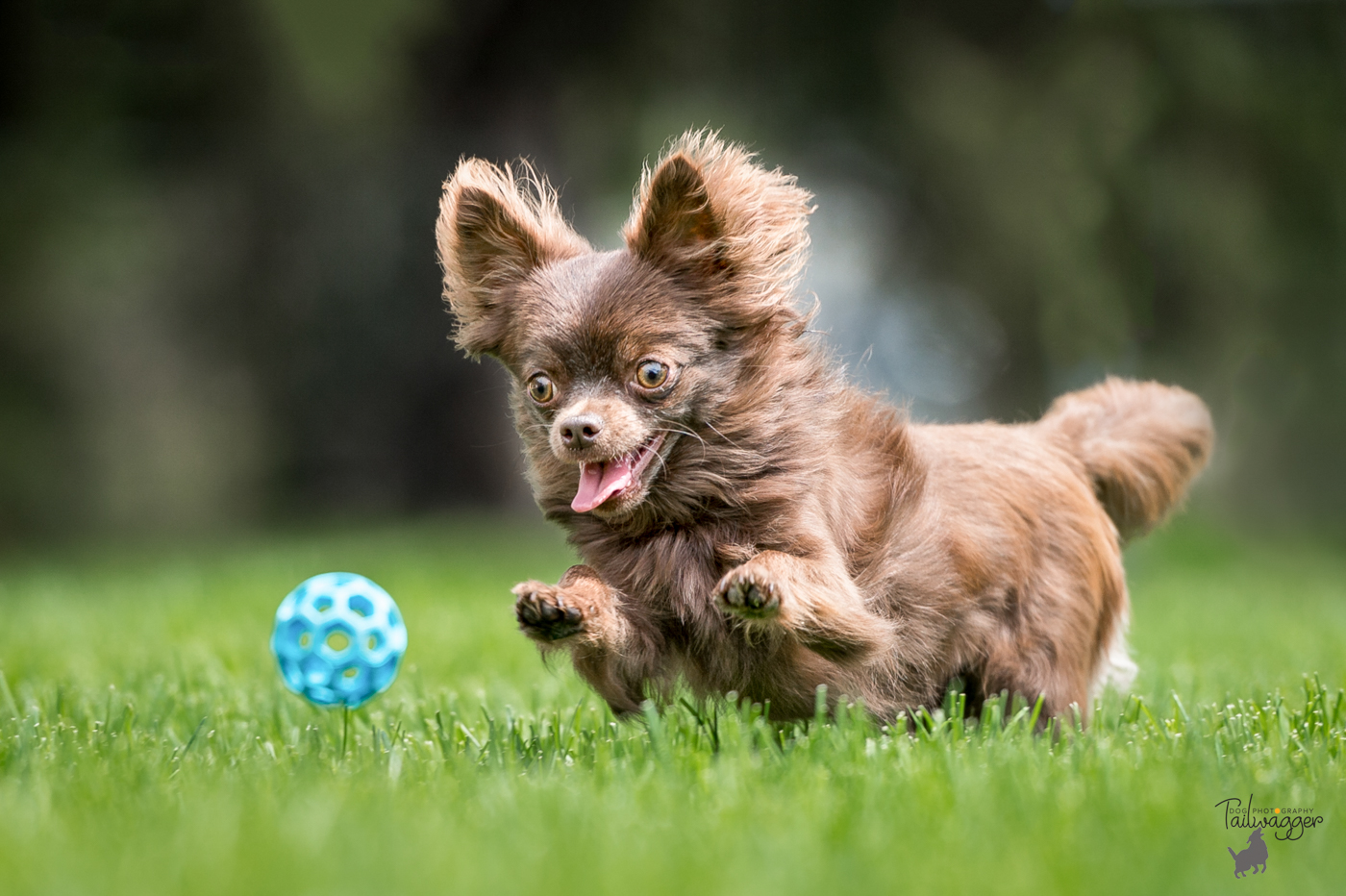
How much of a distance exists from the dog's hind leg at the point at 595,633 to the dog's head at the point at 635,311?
24 cm

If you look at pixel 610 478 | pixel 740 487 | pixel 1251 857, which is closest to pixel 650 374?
pixel 610 478

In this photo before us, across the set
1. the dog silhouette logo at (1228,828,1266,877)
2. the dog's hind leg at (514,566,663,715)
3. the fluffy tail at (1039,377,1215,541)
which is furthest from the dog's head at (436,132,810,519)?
the dog silhouette logo at (1228,828,1266,877)

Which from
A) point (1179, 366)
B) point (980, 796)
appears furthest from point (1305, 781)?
point (1179, 366)

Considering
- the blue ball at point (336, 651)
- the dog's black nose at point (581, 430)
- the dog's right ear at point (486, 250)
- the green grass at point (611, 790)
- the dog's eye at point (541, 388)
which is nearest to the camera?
the green grass at point (611, 790)

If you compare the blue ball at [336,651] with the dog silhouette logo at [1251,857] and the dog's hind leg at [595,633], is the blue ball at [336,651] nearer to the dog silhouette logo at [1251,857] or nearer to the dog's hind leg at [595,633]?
the dog's hind leg at [595,633]

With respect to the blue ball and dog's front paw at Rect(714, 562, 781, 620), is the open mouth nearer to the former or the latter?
dog's front paw at Rect(714, 562, 781, 620)

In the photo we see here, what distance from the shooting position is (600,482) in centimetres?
323

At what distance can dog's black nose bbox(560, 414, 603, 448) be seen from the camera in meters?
3.04

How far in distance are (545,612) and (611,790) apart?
569mm

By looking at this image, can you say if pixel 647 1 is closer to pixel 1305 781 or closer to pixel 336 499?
pixel 336 499

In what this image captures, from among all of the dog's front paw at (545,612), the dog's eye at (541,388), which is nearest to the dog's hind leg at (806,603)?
the dog's front paw at (545,612)

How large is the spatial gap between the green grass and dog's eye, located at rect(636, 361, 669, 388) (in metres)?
0.89

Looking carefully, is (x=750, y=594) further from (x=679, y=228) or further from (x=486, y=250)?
(x=486, y=250)

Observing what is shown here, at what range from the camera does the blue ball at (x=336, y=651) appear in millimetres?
3531
